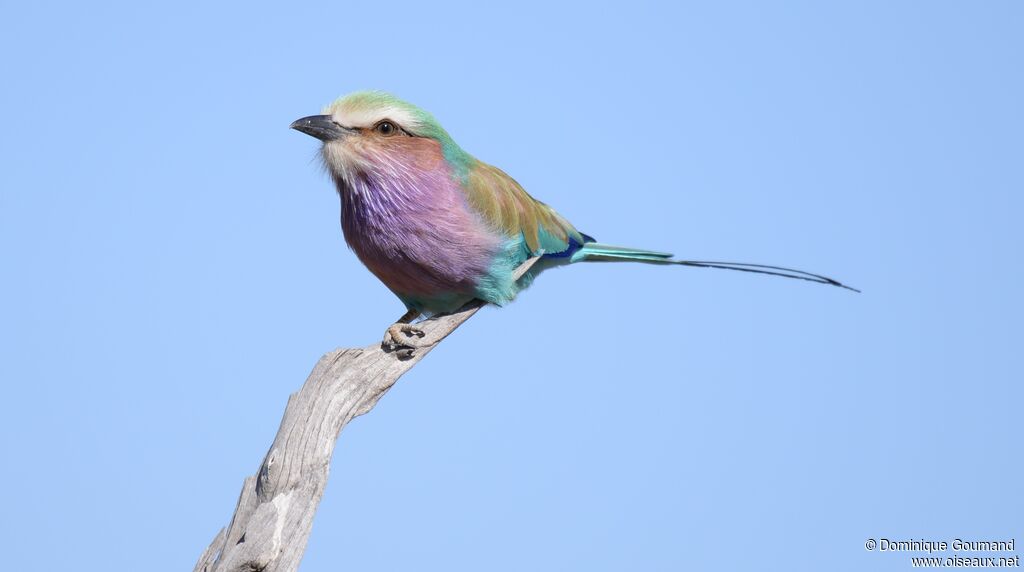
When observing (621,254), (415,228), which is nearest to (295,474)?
(415,228)

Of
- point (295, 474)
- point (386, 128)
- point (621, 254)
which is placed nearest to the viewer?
point (295, 474)

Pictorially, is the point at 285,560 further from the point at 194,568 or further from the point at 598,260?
the point at 598,260

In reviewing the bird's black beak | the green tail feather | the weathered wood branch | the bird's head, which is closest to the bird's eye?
the bird's head

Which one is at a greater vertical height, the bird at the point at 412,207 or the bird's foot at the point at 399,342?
the bird at the point at 412,207

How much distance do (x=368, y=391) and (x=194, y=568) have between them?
90 cm

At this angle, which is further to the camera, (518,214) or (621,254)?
(621,254)

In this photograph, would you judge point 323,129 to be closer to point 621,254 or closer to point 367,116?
point 367,116

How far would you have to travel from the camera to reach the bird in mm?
4418

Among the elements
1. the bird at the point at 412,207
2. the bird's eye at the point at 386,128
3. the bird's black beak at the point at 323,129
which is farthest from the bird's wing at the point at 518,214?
the bird's black beak at the point at 323,129

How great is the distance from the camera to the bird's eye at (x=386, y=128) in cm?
450

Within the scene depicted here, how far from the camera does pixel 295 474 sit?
3.73 m

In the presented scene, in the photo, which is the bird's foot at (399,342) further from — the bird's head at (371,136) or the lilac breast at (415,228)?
the bird's head at (371,136)

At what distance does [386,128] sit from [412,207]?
38 centimetres

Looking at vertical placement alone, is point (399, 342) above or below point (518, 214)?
below
